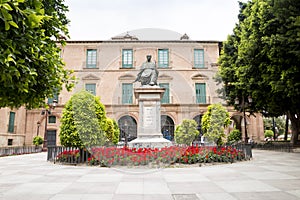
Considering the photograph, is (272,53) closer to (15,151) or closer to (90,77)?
(15,151)

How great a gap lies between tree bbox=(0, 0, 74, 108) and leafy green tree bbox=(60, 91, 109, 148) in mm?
4497

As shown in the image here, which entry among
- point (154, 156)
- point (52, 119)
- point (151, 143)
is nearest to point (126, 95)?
point (52, 119)

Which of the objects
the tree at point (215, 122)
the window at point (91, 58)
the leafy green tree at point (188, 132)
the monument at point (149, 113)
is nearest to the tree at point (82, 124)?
the monument at point (149, 113)

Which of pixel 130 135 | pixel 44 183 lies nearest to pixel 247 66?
pixel 130 135

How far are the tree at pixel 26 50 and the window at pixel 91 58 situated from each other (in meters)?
21.1

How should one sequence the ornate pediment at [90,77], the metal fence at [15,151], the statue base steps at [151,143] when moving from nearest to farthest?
the statue base steps at [151,143] → the metal fence at [15,151] → the ornate pediment at [90,77]

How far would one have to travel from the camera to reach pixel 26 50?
3816 millimetres

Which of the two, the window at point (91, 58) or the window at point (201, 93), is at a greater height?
the window at point (91, 58)

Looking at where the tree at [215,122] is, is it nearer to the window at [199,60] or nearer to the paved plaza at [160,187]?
the paved plaza at [160,187]

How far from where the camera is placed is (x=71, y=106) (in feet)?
38.2

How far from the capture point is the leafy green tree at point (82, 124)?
1068cm

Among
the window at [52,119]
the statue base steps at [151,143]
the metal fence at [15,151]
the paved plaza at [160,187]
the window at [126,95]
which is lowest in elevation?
the metal fence at [15,151]

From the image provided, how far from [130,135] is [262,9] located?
10.7 m

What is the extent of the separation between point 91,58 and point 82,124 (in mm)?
18837
